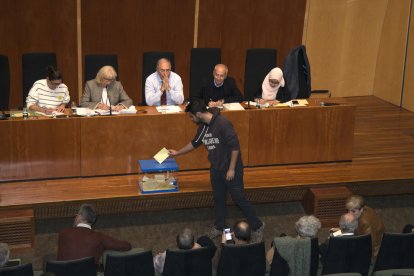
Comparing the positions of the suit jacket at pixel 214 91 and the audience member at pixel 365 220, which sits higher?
the suit jacket at pixel 214 91

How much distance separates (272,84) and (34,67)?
244 centimetres

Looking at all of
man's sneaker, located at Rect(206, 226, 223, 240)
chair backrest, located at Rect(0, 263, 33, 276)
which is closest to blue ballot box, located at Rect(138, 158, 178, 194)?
man's sneaker, located at Rect(206, 226, 223, 240)

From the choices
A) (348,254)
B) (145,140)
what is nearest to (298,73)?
(145,140)

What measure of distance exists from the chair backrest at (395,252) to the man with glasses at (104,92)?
114 inches

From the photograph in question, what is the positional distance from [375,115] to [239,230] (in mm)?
4900

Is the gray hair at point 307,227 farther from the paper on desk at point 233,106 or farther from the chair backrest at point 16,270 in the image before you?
the paper on desk at point 233,106

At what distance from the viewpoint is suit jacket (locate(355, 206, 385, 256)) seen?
18.2ft

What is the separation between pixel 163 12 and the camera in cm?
929

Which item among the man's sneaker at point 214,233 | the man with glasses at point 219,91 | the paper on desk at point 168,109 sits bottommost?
the man's sneaker at point 214,233

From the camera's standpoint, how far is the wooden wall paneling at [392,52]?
32.9ft

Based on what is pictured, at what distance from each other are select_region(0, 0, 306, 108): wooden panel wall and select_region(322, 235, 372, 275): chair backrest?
4.75 metres

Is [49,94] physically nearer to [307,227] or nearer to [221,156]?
[221,156]

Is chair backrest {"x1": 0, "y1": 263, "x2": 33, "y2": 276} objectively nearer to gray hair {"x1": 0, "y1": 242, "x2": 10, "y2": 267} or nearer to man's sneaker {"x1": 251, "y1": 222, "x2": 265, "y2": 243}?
gray hair {"x1": 0, "y1": 242, "x2": 10, "y2": 267}

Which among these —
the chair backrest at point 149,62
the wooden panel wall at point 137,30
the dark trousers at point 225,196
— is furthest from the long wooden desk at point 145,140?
the wooden panel wall at point 137,30
